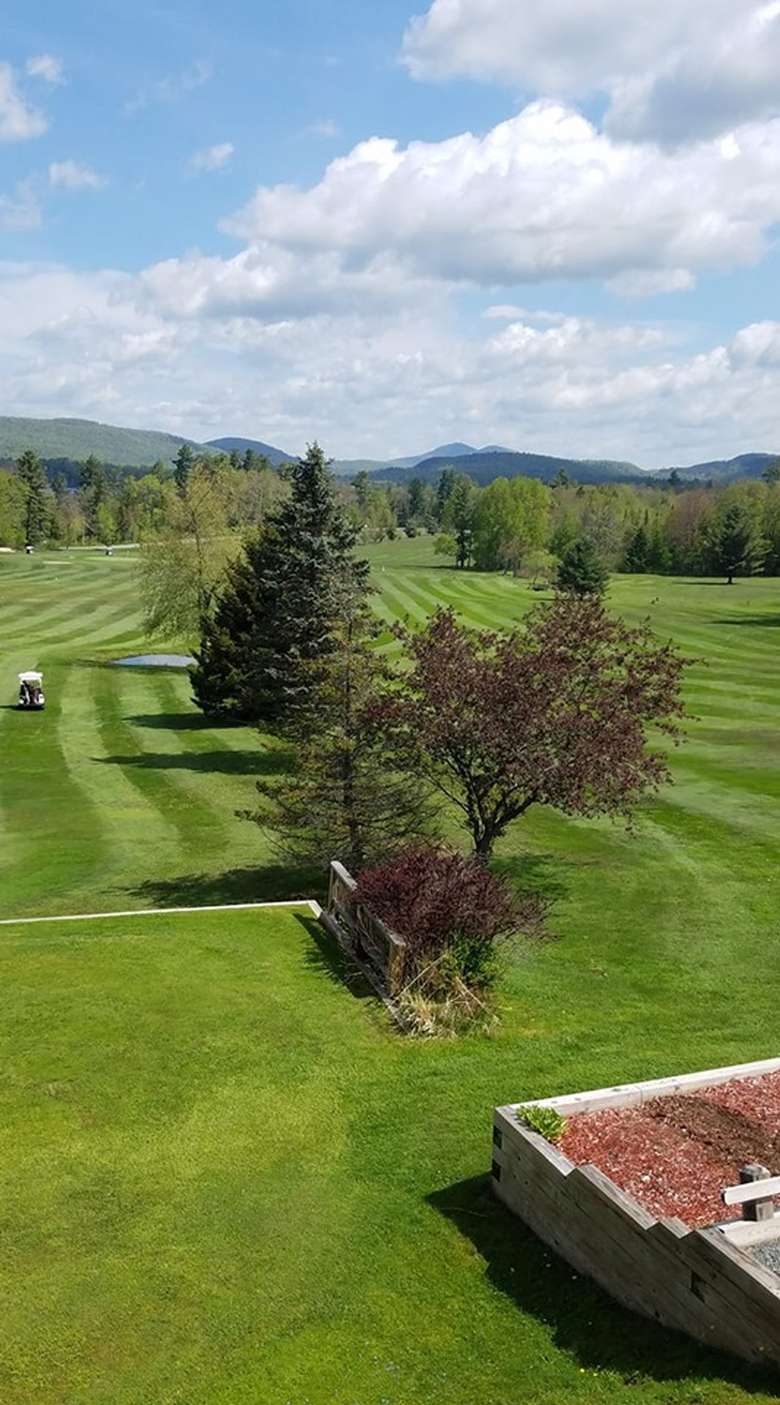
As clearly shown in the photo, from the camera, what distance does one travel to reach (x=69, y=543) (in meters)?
143

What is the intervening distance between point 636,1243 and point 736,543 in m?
94.5

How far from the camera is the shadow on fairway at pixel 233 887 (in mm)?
18328

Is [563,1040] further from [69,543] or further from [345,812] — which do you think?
[69,543]

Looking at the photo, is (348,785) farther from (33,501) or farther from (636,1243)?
(33,501)

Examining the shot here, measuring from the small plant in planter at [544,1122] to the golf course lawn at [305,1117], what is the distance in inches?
30.8

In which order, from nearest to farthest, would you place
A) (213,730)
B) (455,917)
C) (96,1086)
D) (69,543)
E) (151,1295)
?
(151,1295) < (96,1086) < (455,917) < (213,730) < (69,543)

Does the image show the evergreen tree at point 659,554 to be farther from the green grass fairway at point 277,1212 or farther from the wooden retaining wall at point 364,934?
the green grass fairway at point 277,1212

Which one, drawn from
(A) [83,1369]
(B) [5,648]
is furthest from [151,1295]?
(B) [5,648]

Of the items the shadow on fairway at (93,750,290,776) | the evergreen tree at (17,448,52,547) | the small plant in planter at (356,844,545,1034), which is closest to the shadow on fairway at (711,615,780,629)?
the shadow on fairway at (93,750,290,776)

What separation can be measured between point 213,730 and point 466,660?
70.4 ft

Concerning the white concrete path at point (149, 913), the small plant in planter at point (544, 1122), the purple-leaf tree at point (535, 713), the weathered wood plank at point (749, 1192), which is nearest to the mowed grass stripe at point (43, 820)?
the white concrete path at point (149, 913)

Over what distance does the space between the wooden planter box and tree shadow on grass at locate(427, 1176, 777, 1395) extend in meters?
0.10

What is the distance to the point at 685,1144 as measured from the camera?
8.74 m

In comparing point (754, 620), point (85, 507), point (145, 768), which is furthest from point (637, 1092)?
point (85, 507)
